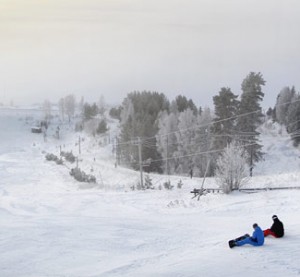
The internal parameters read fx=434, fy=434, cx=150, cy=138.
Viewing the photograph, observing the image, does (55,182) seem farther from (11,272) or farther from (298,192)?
(11,272)

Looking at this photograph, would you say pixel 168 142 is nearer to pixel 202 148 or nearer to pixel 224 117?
pixel 202 148

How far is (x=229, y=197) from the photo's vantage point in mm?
29484

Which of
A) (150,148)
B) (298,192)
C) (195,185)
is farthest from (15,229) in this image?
(150,148)

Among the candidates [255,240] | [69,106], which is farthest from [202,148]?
[69,106]

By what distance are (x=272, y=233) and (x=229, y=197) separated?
45.0 feet

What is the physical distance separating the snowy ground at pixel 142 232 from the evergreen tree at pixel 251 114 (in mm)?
13613

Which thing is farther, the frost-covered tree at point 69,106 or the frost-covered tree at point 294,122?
the frost-covered tree at point 69,106

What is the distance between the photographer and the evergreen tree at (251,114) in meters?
55.5

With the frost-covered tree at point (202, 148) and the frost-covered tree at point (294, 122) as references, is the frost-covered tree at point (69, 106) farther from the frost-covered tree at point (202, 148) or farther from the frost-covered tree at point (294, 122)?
the frost-covered tree at point (294, 122)

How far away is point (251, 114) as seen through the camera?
186ft

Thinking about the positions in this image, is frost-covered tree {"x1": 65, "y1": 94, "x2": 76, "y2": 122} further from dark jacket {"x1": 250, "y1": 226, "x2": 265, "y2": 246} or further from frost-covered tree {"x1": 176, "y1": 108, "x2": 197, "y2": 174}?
dark jacket {"x1": 250, "y1": 226, "x2": 265, "y2": 246}

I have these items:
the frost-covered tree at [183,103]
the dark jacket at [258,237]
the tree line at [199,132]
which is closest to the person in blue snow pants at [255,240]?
the dark jacket at [258,237]

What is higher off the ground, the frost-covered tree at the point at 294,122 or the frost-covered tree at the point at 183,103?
the frost-covered tree at the point at 183,103

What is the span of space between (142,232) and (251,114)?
1585 inches
